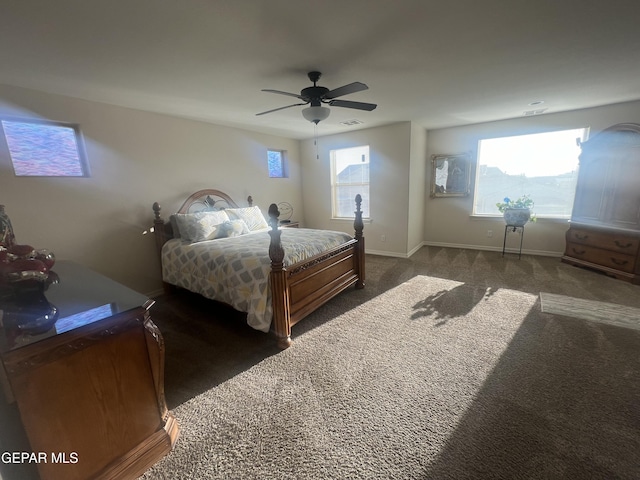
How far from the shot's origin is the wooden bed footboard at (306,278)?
2.30 metres

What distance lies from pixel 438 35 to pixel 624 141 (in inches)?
143

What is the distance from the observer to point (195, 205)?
3.98 m

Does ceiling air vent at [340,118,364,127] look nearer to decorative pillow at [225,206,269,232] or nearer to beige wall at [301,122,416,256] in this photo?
beige wall at [301,122,416,256]

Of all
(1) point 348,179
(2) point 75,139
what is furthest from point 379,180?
(2) point 75,139

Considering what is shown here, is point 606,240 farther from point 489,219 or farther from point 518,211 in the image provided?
point 489,219

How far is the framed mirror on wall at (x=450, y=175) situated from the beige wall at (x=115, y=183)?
3.80 metres

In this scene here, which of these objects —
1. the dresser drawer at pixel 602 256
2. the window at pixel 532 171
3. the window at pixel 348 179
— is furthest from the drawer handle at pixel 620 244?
the window at pixel 348 179

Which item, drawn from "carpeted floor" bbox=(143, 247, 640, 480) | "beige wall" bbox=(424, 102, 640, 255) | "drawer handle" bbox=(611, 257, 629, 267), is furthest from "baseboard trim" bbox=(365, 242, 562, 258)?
"carpeted floor" bbox=(143, 247, 640, 480)

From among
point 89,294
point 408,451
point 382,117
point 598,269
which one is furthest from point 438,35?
point 598,269

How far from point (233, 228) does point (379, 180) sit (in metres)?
2.80

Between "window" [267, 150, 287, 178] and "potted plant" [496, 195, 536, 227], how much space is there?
404 cm

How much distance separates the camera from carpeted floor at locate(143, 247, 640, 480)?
1.37 m

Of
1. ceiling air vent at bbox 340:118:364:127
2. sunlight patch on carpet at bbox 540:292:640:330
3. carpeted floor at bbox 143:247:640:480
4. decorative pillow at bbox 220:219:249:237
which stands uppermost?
ceiling air vent at bbox 340:118:364:127

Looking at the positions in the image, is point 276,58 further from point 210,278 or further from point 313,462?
point 313,462
